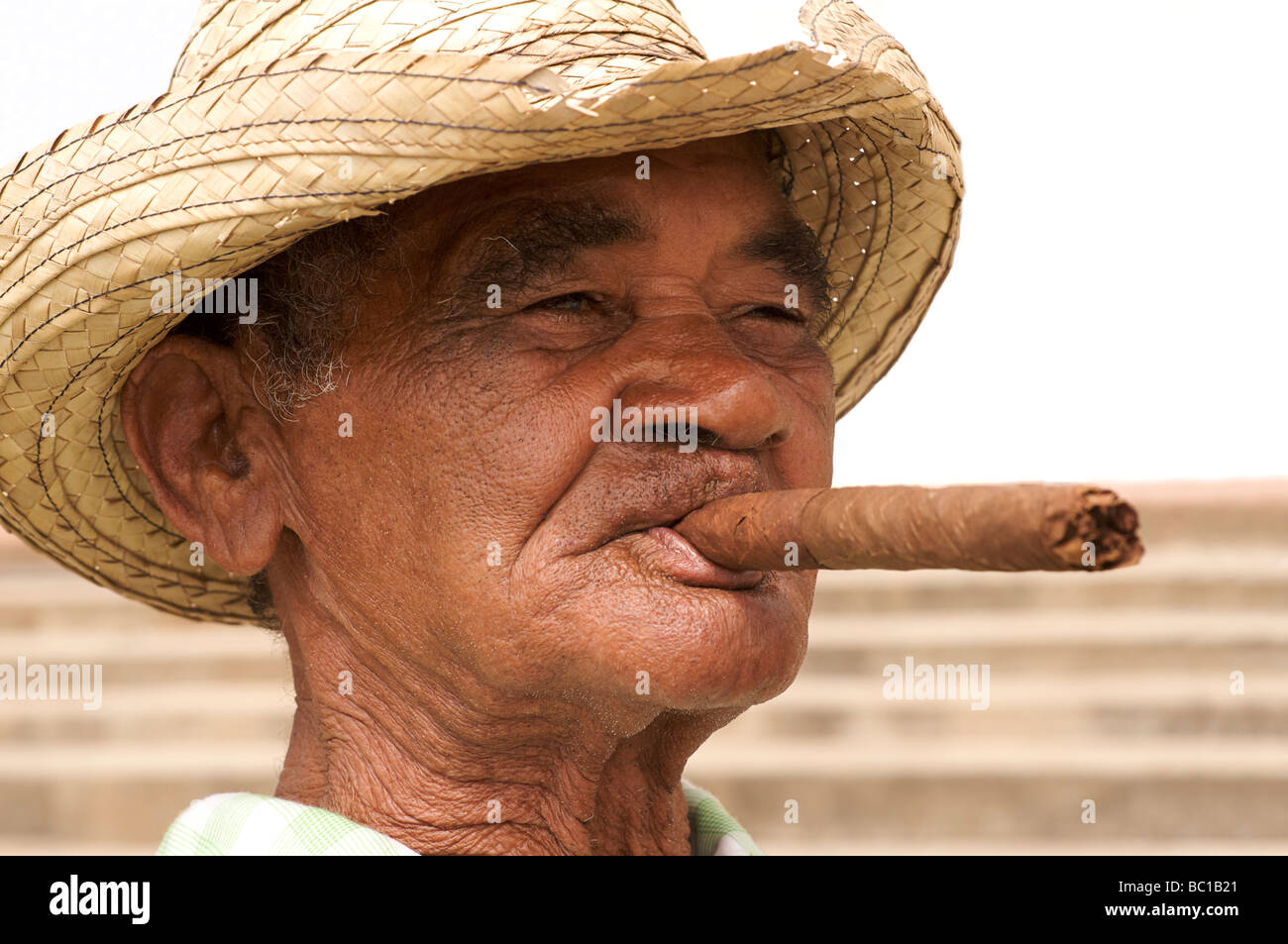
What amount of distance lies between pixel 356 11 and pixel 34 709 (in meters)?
4.22

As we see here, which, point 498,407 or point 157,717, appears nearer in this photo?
point 498,407

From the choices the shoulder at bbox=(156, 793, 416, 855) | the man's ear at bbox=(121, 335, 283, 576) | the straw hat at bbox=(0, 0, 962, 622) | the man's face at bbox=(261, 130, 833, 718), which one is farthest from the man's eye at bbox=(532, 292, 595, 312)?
the shoulder at bbox=(156, 793, 416, 855)

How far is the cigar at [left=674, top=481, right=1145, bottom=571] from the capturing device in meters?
1.20

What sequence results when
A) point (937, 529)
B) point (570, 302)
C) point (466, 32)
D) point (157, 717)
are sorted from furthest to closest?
point (157, 717)
point (570, 302)
point (466, 32)
point (937, 529)

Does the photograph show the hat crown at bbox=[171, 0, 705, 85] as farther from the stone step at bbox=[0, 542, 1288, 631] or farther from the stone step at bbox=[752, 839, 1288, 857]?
the stone step at bbox=[752, 839, 1288, 857]

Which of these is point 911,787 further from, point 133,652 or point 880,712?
point 133,652

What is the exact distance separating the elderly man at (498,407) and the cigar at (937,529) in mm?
178

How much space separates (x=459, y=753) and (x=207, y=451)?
1.74 feet

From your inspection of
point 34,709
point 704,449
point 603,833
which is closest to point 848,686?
point 34,709

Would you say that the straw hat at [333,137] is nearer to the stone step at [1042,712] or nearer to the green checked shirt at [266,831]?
the green checked shirt at [266,831]

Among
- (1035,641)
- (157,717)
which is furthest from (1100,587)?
(157,717)

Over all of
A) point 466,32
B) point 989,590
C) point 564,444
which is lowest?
point 989,590

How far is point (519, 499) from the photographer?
1814 millimetres

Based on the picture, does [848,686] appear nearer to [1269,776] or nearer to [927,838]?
[927,838]
